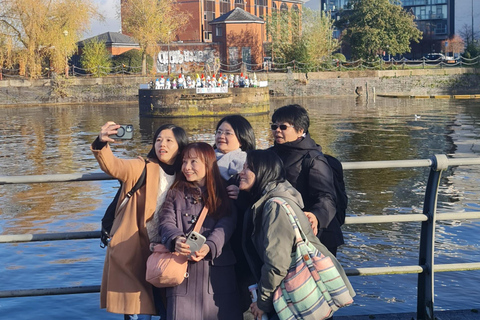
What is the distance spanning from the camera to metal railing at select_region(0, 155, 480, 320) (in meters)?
4.08

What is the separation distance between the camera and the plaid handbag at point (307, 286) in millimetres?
3436

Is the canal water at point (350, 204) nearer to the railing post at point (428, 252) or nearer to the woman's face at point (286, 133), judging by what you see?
the railing post at point (428, 252)

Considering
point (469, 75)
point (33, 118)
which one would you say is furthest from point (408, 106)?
point (33, 118)

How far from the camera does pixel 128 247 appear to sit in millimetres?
3705

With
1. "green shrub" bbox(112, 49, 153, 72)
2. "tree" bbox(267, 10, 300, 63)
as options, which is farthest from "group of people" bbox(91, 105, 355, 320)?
"green shrub" bbox(112, 49, 153, 72)

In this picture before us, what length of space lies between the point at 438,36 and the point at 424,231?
85.3 meters

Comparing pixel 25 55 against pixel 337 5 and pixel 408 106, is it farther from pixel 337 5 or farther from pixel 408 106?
pixel 337 5

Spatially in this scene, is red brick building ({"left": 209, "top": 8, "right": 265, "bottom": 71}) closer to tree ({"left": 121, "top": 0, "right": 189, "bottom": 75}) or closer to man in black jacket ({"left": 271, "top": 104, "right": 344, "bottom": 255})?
tree ({"left": 121, "top": 0, "right": 189, "bottom": 75})

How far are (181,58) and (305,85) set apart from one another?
48.9 ft

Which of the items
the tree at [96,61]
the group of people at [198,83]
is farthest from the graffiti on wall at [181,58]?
the group of people at [198,83]

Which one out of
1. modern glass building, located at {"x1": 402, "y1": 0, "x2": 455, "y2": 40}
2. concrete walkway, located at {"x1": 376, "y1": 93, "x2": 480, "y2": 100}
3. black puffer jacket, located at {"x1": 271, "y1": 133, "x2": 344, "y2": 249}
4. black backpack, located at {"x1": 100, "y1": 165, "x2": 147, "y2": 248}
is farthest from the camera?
modern glass building, located at {"x1": 402, "y1": 0, "x2": 455, "y2": 40}

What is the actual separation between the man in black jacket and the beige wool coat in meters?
0.81

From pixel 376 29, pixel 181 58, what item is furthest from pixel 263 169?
pixel 181 58

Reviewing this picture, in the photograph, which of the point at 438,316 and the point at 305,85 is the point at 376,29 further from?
the point at 438,316
